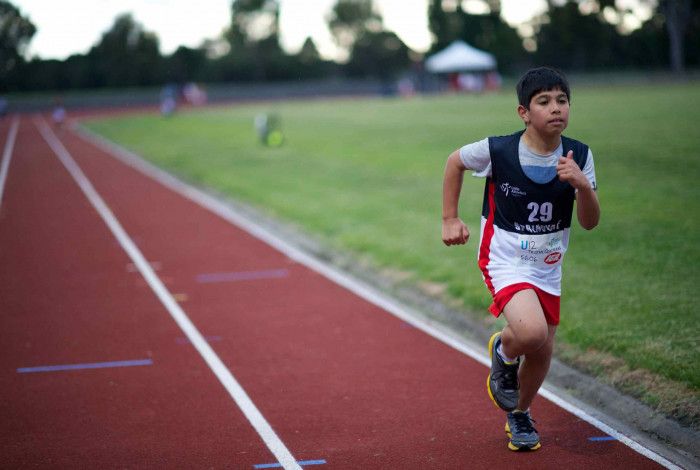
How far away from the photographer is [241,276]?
10.6 m

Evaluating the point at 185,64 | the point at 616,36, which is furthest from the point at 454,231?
the point at 616,36

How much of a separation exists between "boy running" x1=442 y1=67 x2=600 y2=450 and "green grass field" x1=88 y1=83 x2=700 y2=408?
162 centimetres

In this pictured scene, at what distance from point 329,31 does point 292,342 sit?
117973 millimetres

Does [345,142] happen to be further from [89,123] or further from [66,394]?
[89,123]

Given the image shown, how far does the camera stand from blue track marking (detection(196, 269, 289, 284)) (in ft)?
34.2

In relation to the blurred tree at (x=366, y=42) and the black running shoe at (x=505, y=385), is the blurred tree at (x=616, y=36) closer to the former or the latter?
the blurred tree at (x=366, y=42)

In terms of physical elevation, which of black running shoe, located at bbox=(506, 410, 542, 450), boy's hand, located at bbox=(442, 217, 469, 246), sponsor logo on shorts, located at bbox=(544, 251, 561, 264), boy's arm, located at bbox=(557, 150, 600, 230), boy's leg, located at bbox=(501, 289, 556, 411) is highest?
boy's arm, located at bbox=(557, 150, 600, 230)

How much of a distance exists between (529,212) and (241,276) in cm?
631

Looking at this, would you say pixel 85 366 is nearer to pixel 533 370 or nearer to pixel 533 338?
pixel 533 370

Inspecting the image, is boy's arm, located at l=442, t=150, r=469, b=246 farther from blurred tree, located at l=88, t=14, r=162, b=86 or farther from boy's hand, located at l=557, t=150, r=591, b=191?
blurred tree, located at l=88, t=14, r=162, b=86

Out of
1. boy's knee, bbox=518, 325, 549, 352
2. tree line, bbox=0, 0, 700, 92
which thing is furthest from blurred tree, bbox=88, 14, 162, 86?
boy's knee, bbox=518, 325, 549, 352

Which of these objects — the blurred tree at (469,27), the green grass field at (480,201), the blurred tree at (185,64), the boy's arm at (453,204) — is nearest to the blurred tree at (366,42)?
the blurred tree at (469,27)

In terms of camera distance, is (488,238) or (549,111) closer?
(549,111)

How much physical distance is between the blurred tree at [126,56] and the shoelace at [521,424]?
77.6 m
